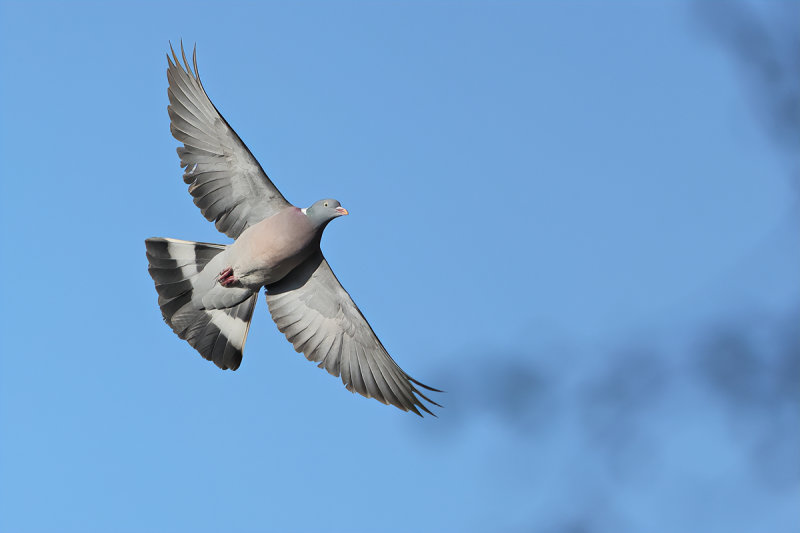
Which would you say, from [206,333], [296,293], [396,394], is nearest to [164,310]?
[206,333]

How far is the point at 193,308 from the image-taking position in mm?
19688

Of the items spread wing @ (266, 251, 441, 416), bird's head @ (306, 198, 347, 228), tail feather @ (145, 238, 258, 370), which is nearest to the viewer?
bird's head @ (306, 198, 347, 228)

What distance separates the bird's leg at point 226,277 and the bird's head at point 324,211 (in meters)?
1.67

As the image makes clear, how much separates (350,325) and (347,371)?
0.82m

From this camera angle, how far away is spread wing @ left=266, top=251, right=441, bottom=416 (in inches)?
778

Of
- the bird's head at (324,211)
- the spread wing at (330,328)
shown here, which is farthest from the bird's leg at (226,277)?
the bird's head at (324,211)

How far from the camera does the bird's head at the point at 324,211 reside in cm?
1861

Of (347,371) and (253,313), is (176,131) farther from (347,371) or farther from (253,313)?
(347,371)

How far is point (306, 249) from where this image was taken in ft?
61.6

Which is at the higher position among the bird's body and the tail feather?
the bird's body

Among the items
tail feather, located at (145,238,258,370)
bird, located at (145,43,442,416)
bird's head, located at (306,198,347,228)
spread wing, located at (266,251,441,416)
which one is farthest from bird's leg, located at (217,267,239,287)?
bird's head, located at (306,198,347,228)

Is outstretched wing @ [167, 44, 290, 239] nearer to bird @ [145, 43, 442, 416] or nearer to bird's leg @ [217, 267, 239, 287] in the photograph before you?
bird @ [145, 43, 442, 416]

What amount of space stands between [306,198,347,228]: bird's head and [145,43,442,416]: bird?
0.05 ft

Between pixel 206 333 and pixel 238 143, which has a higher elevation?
pixel 238 143
